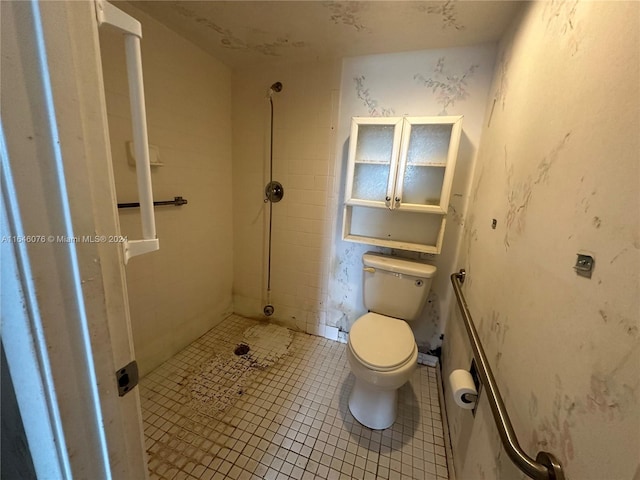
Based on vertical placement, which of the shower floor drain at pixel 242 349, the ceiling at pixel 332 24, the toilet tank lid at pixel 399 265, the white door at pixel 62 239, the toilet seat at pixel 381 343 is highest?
the ceiling at pixel 332 24

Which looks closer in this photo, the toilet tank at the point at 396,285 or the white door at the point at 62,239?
the white door at the point at 62,239

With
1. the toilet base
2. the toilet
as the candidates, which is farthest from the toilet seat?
the toilet base

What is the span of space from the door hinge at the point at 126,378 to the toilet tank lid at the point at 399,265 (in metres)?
1.37

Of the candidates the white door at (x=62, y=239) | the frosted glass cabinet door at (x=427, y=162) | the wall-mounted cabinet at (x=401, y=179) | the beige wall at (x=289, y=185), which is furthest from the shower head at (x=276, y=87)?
the white door at (x=62, y=239)

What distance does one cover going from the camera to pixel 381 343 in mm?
1361

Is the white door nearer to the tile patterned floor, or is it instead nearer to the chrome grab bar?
the chrome grab bar

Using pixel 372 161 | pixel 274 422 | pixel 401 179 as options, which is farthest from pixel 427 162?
pixel 274 422

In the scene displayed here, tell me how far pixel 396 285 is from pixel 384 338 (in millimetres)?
360

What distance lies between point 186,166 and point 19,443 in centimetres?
156

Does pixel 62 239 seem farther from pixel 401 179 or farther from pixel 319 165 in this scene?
pixel 319 165

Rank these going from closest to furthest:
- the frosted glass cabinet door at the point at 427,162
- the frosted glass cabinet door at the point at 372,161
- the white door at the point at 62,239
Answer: the white door at the point at 62,239, the frosted glass cabinet door at the point at 427,162, the frosted glass cabinet door at the point at 372,161

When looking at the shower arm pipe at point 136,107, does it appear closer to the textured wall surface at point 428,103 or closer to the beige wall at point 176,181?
the beige wall at point 176,181

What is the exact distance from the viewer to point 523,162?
2.82 ft

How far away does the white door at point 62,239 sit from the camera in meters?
0.29
